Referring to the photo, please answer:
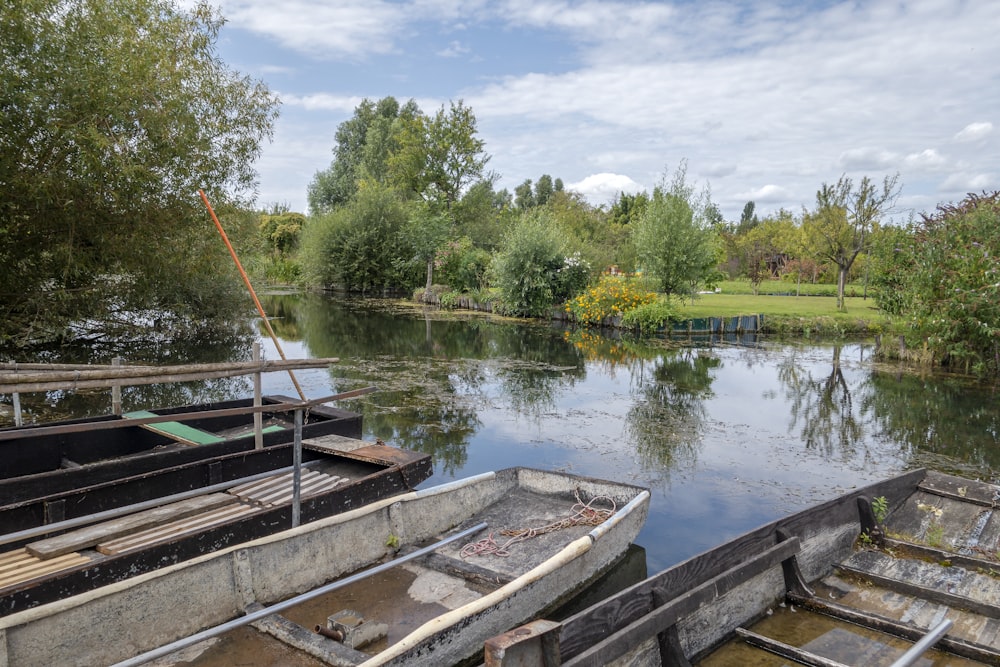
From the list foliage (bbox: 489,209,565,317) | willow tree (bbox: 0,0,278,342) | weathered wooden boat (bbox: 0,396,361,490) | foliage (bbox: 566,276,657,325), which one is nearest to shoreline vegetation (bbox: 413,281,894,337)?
foliage (bbox: 566,276,657,325)

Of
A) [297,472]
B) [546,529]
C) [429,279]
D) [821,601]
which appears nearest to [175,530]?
[297,472]

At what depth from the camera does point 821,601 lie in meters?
4.82

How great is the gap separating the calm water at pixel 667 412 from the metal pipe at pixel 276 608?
6.90ft

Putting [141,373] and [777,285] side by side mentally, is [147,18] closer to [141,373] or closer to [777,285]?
[141,373]

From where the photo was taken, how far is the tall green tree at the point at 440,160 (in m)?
38.6

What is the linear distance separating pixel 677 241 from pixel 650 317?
2938mm

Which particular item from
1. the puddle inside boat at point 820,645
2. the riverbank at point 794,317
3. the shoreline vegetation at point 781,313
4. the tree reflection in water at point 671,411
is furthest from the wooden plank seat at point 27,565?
the riverbank at point 794,317

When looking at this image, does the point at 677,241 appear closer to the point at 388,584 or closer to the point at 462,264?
the point at 462,264

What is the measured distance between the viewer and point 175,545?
4723 millimetres

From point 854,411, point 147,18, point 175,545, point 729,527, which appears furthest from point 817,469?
point 147,18

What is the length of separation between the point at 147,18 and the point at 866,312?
1003 inches

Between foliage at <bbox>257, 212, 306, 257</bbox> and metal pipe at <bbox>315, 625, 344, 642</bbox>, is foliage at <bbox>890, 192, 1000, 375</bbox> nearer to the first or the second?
metal pipe at <bbox>315, 625, 344, 642</bbox>

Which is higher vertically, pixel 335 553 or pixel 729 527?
pixel 335 553

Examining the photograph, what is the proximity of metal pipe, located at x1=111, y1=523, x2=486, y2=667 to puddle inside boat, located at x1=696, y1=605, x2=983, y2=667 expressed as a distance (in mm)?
2227
